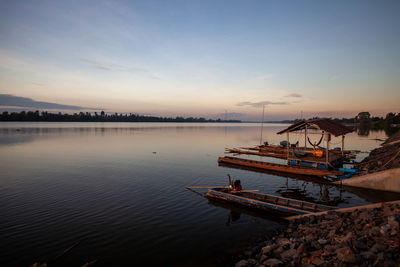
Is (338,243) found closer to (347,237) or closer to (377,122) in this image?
(347,237)

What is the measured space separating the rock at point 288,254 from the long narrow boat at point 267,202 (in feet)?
12.3

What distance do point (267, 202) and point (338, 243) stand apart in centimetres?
480

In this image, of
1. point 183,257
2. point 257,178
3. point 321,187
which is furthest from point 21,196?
point 321,187

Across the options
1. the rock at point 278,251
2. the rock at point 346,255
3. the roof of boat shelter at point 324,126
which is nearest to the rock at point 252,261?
the rock at point 278,251

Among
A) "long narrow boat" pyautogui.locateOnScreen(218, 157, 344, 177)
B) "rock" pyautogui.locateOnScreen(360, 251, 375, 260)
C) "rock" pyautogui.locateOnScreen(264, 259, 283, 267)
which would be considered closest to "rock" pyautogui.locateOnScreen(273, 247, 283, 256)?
"rock" pyautogui.locateOnScreen(264, 259, 283, 267)

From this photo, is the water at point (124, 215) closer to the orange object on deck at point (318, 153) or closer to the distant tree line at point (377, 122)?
the orange object on deck at point (318, 153)

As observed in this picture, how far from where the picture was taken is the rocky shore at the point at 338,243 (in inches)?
213

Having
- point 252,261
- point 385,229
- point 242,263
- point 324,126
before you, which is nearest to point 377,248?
point 385,229

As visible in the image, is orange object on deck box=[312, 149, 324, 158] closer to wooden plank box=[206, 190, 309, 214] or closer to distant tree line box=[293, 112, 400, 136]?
wooden plank box=[206, 190, 309, 214]

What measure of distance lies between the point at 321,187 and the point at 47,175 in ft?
76.5

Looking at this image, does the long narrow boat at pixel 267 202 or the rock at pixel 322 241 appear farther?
the long narrow boat at pixel 267 202

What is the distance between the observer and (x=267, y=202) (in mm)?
11195

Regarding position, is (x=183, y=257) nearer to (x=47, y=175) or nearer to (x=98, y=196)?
(x=98, y=196)

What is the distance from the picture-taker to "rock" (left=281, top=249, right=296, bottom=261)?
6.36m
